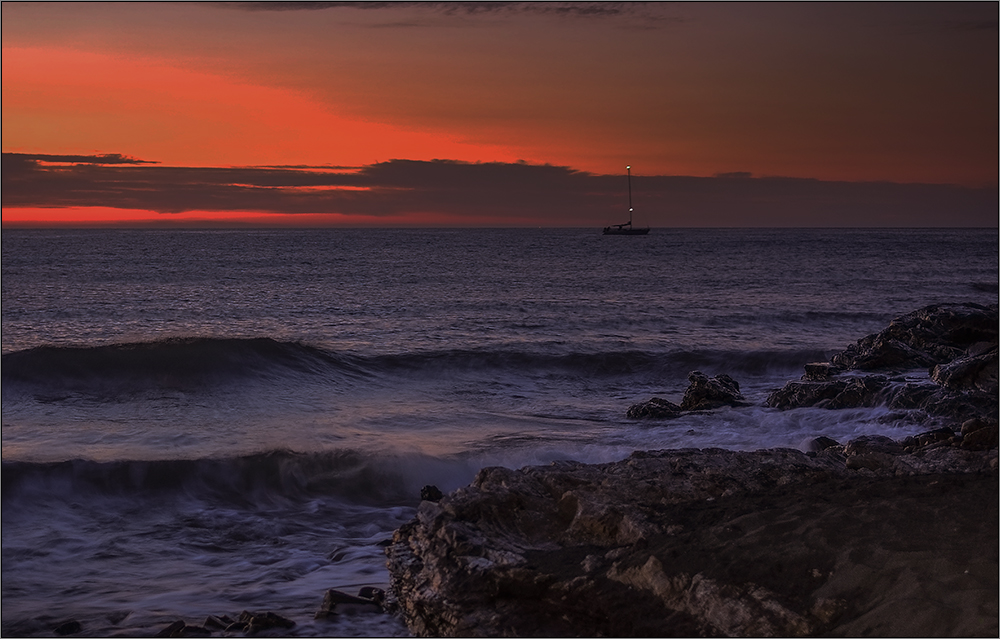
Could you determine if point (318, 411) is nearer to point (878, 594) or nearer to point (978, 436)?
point (978, 436)

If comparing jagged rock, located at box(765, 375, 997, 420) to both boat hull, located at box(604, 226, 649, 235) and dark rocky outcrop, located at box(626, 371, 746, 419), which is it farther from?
boat hull, located at box(604, 226, 649, 235)

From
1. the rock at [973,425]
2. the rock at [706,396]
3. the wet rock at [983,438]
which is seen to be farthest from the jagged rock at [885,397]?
the wet rock at [983,438]

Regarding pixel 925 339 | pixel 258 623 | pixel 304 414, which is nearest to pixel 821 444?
pixel 258 623

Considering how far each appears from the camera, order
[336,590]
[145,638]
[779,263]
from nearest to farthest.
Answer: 1. [145,638]
2. [336,590]
3. [779,263]

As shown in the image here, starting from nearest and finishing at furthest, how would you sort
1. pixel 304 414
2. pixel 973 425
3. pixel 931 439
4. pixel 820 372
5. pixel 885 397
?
pixel 973 425 < pixel 931 439 < pixel 885 397 < pixel 304 414 < pixel 820 372

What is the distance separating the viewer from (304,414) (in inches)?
550

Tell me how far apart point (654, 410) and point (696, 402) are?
869 mm

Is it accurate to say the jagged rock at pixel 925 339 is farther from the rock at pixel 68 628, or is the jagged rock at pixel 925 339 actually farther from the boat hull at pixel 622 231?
the boat hull at pixel 622 231

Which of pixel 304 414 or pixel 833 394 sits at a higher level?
pixel 833 394

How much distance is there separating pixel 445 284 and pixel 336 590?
3448 cm

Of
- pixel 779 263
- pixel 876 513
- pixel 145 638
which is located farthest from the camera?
pixel 779 263

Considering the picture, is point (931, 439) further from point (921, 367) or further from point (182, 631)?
point (182, 631)

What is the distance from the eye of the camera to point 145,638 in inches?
225

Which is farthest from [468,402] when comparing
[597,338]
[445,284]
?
[445,284]
